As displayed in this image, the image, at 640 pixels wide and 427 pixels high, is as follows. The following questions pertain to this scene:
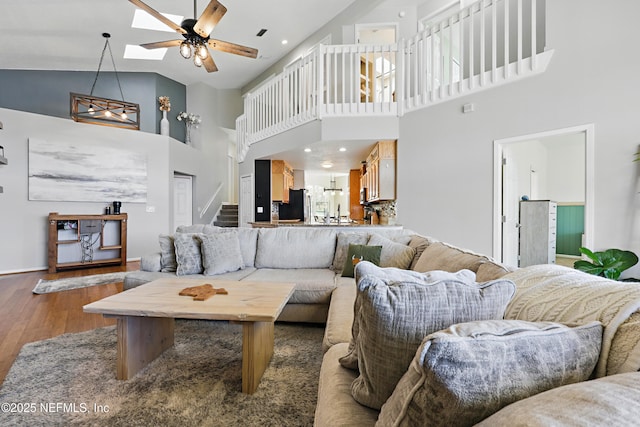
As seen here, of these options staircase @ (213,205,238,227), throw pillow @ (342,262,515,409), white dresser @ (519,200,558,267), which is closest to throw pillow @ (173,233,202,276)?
throw pillow @ (342,262,515,409)

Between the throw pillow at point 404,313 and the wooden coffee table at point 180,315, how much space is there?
992 millimetres

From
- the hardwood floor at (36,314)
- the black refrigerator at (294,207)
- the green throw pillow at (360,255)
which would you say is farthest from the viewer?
the black refrigerator at (294,207)

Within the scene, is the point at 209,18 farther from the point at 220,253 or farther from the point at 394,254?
the point at 394,254

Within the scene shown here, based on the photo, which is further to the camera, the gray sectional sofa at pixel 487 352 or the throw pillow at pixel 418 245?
the throw pillow at pixel 418 245

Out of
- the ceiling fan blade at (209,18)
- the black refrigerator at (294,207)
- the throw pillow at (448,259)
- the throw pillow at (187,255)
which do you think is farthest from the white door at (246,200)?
the throw pillow at (448,259)

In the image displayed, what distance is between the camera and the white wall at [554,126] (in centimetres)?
316

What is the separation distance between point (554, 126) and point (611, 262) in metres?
1.63

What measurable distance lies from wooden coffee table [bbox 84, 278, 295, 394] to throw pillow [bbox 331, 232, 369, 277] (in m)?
1.05

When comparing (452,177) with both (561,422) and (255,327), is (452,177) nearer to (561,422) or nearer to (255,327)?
(255,327)

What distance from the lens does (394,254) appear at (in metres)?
2.83

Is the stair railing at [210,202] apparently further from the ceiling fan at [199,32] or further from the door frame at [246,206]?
the ceiling fan at [199,32]

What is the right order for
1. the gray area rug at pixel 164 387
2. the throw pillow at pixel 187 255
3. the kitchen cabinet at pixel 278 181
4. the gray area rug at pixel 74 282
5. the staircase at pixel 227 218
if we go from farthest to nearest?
the staircase at pixel 227 218
the kitchen cabinet at pixel 278 181
the gray area rug at pixel 74 282
the throw pillow at pixel 187 255
the gray area rug at pixel 164 387

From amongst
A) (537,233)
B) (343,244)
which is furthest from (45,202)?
(537,233)

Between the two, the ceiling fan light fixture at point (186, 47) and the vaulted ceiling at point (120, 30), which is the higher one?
the vaulted ceiling at point (120, 30)
